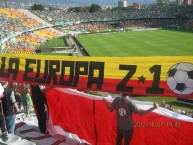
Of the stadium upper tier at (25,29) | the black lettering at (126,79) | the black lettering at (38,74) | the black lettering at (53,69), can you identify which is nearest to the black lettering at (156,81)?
the black lettering at (126,79)

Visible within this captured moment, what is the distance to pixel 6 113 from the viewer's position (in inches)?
281

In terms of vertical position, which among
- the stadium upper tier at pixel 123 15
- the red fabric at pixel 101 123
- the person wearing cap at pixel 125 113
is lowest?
the red fabric at pixel 101 123

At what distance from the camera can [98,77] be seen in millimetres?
6621

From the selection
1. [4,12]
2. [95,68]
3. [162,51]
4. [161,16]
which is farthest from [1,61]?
[161,16]

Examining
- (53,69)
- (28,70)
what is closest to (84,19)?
(28,70)

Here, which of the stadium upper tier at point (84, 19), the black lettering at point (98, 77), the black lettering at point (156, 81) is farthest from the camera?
the stadium upper tier at point (84, 19)

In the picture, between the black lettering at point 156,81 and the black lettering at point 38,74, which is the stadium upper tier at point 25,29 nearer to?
the black lettering at point 38,74

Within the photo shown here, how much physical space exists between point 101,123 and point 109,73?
1.42 m

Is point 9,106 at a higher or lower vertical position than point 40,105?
higher

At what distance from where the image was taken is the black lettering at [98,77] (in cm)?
658

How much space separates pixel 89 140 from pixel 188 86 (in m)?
2.83
